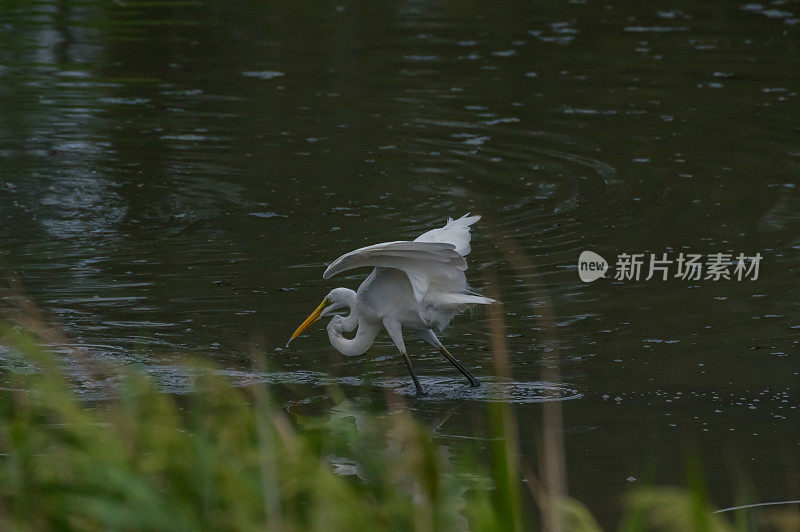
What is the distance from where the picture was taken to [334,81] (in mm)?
16344

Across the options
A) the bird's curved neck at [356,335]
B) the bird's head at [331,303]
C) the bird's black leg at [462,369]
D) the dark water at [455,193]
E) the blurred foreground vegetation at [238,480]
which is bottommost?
the dark water at [455,193]

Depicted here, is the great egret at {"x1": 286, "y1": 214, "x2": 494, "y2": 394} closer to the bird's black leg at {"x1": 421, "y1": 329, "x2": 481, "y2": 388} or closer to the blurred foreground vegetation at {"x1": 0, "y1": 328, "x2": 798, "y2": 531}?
the bird's black leg at {"x1": 421, "y1": 329, "x2": 481, "y2": 388}

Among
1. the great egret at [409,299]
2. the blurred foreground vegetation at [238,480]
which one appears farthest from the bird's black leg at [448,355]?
the blurred foreground vegetation at [238,480]

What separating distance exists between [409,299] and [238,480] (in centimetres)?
396

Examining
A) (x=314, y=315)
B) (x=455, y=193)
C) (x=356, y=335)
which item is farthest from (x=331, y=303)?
(x=455, y=193)

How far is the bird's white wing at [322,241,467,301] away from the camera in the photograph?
6.88 meters

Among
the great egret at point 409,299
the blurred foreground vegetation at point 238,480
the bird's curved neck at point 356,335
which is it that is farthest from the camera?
the bird's curved neck at point 356,335

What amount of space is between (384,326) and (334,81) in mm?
9111

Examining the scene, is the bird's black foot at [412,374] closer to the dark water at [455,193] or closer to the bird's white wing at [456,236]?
the dark water at [455,193]

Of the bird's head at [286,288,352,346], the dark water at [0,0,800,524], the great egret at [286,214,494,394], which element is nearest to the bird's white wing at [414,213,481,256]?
the great egret at [286,214,494,394]

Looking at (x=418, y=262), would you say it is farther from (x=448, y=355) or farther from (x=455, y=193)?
(x=455, y=193)

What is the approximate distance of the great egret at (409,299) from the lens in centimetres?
735

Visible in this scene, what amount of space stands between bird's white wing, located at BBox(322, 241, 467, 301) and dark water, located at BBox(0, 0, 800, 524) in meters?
0.57

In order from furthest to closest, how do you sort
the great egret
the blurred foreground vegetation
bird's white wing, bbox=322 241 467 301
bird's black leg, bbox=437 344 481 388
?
bird's black leg, bbox=437 344 481 388, the great egret, bird's white wing, bbox=322 241 467 301, the blurred foreground vegetation
